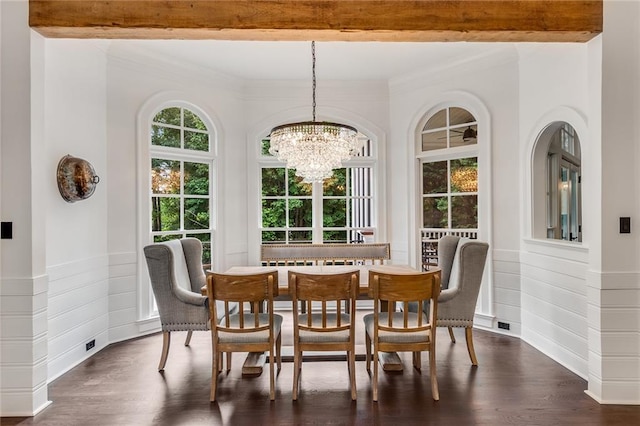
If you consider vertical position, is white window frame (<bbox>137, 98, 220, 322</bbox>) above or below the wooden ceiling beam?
below

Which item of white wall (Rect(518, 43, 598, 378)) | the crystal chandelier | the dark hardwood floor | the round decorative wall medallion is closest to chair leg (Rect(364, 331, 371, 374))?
the dark hardwood floor

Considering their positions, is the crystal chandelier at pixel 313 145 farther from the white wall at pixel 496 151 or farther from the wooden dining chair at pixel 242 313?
the white wall at pixel 496 151

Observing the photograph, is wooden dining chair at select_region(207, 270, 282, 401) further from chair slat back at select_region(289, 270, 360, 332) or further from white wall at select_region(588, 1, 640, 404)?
white wall at select_region(588, 1, 640, 404)

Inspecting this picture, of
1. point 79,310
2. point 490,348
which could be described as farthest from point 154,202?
point 490,348

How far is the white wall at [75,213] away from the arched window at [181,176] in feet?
1.93

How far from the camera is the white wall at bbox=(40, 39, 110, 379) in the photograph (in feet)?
10.3

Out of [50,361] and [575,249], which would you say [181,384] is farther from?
[575,249]

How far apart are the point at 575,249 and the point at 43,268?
415 cm

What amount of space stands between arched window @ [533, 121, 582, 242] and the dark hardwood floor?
4.46 feet

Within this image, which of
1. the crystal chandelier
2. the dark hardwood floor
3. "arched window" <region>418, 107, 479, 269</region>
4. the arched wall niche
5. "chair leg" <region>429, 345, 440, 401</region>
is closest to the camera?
the dark hardwood floor

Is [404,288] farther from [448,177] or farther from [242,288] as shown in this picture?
[448,177]

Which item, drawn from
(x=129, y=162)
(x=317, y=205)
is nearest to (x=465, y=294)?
(x=317, y=205)

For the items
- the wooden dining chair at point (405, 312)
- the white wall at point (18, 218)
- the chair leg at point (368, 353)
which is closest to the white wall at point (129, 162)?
the white wall at point (18, 218)

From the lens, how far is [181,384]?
117 inches
